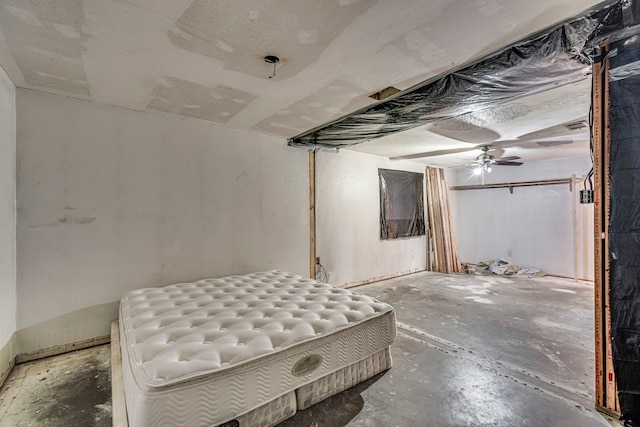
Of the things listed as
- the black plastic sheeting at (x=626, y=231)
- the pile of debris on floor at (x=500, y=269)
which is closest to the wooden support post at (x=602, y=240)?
the black plastic sheeting at (x=626, y=231)

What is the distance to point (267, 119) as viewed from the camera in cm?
319

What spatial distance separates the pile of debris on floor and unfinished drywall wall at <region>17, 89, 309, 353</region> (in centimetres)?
477

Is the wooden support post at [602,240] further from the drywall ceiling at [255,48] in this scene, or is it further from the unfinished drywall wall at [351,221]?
the unfinished drywall wall at [351,221]

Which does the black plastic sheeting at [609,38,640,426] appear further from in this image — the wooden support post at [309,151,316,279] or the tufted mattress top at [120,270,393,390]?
the wooden support post at [309,151,316,279]

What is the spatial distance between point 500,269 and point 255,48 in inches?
248

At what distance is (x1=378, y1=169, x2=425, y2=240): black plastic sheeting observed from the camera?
5.38 m

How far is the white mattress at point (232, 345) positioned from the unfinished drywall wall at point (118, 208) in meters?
0.54

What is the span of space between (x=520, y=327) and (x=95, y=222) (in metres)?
4.56

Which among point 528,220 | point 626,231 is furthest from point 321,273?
point 528,220

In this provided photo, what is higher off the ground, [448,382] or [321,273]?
[321,273]

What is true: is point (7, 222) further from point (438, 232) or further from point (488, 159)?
point (438, 232)

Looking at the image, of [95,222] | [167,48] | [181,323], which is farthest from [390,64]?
[95,222]

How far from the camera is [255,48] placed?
1812 millimetres

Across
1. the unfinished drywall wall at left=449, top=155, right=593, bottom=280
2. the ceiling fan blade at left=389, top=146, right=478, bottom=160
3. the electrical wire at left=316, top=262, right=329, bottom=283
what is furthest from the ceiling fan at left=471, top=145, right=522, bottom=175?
the electrical wire at left=316, top=262, right=329, bottom=283
